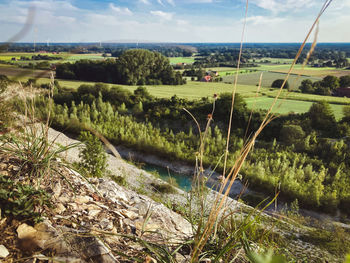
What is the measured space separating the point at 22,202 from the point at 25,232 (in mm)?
236

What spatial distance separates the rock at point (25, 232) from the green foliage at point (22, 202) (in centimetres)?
6

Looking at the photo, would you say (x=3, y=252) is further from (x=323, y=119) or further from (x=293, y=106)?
(x=293, y=106)

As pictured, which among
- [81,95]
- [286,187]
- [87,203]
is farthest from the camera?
[81,95]

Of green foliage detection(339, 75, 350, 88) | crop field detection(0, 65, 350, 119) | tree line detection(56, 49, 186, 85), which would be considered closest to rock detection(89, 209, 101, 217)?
crop field detection(0, 65, 350, 119)

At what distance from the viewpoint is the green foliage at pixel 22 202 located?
1.77m

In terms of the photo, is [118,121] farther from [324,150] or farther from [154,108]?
[324,150]

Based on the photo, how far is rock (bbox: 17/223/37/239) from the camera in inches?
65.8

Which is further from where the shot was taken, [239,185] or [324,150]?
[324,150]

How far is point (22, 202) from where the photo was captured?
1804 millimetres

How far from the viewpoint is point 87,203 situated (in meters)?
2.58

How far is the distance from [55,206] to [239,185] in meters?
13.9

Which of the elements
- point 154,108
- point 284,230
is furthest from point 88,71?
point 284,230

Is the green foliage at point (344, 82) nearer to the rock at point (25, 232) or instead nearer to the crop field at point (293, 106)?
the crop field at point (293, 106)

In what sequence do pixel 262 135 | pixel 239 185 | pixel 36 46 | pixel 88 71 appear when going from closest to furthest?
pixel 36 46 < pixel 239 185 < pixel 262 135 < pixel 88 71
